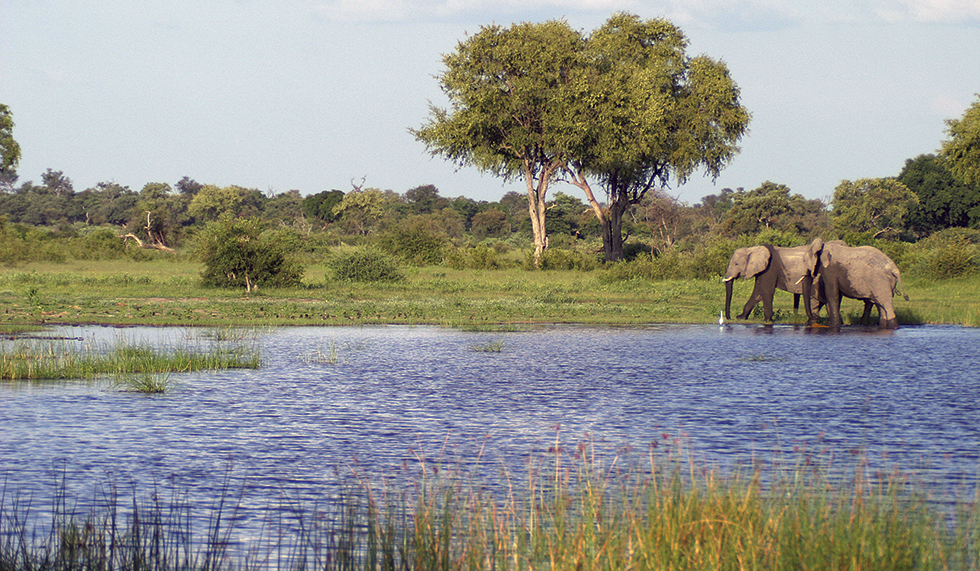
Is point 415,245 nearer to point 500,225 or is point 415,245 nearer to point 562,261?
point 562,261

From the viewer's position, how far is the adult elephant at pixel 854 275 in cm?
2683

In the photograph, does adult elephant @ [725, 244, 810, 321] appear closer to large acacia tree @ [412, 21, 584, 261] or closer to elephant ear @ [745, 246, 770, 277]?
elephant ear @ [745, 246, 770, 277]

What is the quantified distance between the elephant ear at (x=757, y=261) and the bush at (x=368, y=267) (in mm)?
15187

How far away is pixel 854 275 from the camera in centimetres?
2702

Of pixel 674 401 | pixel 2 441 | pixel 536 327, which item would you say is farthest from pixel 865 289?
pixel 2 441

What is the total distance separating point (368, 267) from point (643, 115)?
18.0m

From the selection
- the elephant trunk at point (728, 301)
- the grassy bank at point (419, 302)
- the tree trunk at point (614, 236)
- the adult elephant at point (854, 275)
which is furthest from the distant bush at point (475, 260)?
the adult elephant at point (854, 275)

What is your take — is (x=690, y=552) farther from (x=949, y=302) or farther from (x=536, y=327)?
(x=949, y=302)

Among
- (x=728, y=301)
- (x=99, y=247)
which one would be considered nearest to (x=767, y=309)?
(x=728, y=301)

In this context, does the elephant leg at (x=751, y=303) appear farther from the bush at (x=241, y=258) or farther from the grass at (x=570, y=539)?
the grass at (x=570, y=539)

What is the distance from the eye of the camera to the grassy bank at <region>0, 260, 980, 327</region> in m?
26.7

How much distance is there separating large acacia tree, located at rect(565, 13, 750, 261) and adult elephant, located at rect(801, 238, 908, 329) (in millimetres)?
24216

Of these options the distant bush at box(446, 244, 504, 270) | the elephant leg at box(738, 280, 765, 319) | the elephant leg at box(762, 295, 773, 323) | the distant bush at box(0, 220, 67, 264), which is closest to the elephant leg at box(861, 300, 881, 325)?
the elephant leg at box(762, 295, 773, 323)

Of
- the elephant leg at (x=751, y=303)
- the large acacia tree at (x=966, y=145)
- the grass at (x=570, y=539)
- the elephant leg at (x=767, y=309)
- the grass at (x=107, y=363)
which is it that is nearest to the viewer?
the grass at (x=570, y=539)
